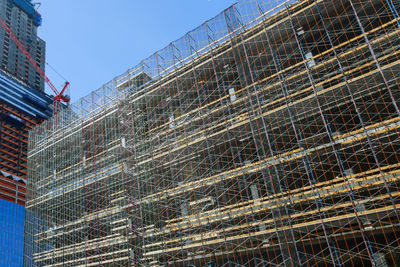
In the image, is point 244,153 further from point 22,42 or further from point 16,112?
point 22,42

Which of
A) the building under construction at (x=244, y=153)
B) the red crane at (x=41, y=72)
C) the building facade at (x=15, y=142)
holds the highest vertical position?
the red crane at (x=41, y=72)

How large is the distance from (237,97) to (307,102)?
518 centimetres

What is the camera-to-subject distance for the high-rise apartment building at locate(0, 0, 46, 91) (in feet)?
223

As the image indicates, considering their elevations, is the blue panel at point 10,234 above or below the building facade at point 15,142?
below

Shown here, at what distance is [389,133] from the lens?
591 inches

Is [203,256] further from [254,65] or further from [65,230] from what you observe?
[65,230]

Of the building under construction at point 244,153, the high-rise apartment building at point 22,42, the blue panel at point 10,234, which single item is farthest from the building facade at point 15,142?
the building under construction at point 244,153

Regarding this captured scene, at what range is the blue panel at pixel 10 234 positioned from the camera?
134ft

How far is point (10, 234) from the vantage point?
42.2 metres

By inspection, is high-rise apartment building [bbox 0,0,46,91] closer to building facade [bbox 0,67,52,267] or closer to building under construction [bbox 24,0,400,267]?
building facade [bbox 0,67,52,267]

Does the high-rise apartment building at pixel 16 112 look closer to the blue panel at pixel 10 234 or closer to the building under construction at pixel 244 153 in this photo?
the blue panel at pixel 10 234

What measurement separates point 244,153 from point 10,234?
3616 centimetres

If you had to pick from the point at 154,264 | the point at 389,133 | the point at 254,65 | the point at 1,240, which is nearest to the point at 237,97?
the point at 254,65

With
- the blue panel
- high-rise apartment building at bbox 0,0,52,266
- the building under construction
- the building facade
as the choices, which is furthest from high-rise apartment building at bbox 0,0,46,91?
the building under construction
